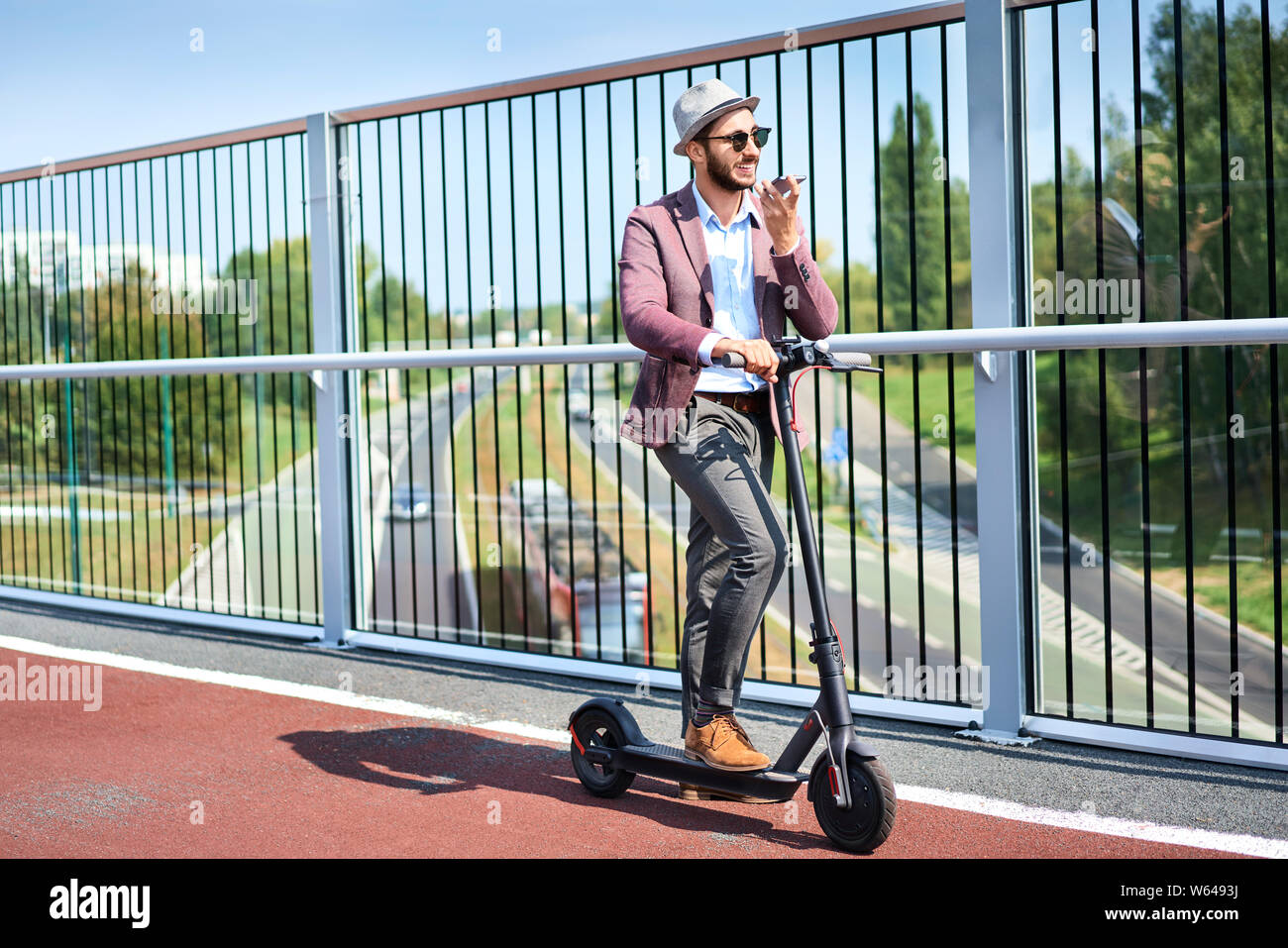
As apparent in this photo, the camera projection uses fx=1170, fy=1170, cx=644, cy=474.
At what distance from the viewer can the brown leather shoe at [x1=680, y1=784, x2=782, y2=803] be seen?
2.89 m

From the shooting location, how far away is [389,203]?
5.50 metres

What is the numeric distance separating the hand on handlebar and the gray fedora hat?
63 centimetres

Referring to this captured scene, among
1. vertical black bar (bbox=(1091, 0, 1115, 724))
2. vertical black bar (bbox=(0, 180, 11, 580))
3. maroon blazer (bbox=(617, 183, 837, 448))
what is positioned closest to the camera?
maroon blazer (bbox=(617, 183, 837, 448))

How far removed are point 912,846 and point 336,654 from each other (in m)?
2.99

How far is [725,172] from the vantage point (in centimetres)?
295

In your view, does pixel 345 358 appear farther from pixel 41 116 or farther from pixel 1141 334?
pixel 41 116

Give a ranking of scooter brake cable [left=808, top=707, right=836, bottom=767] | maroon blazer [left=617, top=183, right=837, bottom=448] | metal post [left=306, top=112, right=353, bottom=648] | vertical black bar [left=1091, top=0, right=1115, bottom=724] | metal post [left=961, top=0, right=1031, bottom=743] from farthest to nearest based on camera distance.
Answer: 1. metal post [left=306, top=112, right=353, bottom=648]
2. metal post [left=961, top=0, right=1031, bottom=743]
3. vertical black bar [left=1091, top=0, right=1115, bottom=724]
4. maroon blazer [left=617, top=183, right=837, bottom=448]
5. scooter brake cable [left=808, top=707, right=836, bottom=767]

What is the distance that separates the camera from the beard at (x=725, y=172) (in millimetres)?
2930

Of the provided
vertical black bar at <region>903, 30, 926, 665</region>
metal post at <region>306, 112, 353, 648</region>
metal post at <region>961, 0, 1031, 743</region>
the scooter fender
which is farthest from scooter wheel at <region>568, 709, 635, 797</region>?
metal post at <region>306, 112, 353, 648</region>

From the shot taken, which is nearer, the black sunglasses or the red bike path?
the red bike path

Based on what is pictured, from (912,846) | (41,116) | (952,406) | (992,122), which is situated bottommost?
(912,846)

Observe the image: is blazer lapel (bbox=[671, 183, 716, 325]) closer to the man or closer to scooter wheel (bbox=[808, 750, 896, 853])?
the man

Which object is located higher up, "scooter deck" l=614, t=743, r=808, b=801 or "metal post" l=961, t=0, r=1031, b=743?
"metal post" l=961, t=0, r=1031, b=743

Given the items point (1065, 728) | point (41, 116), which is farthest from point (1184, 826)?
point (41, 116)
